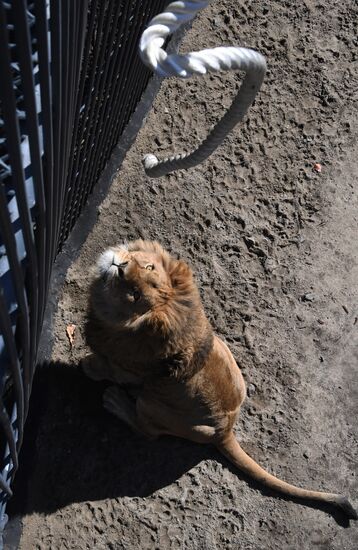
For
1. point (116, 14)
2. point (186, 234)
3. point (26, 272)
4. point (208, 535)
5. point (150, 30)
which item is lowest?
point (208, 535)

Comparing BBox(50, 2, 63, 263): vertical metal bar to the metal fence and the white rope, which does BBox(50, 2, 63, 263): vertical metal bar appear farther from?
the white rope

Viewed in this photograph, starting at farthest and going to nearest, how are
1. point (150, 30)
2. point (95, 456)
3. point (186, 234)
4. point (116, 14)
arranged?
point (186, 234), point (95, 456), point (116, 14), point (150, 30)

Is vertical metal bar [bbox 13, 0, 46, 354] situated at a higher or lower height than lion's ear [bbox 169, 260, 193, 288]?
higher

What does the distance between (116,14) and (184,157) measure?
1.17m

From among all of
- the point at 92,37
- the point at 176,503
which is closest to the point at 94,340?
the point at 176,503

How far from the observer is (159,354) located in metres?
3.28

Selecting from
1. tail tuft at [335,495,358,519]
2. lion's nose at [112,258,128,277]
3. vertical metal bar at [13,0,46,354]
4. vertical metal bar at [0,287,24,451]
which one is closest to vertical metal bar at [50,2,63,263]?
vertical metal bar at [13,0,46,354]

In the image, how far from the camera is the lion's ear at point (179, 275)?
3275 mm

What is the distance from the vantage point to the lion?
10.5 ft

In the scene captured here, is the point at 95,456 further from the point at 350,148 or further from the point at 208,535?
the point at 350,148

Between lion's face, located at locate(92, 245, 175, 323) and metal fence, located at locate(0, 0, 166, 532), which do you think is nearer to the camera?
metal fence, located at locate(0, 0, 166, 532)

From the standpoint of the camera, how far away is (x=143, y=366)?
342cm

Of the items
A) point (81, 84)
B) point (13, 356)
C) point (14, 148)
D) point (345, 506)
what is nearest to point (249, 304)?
point (345, 506)

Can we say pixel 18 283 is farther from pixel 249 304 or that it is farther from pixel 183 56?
pixel 249 304
